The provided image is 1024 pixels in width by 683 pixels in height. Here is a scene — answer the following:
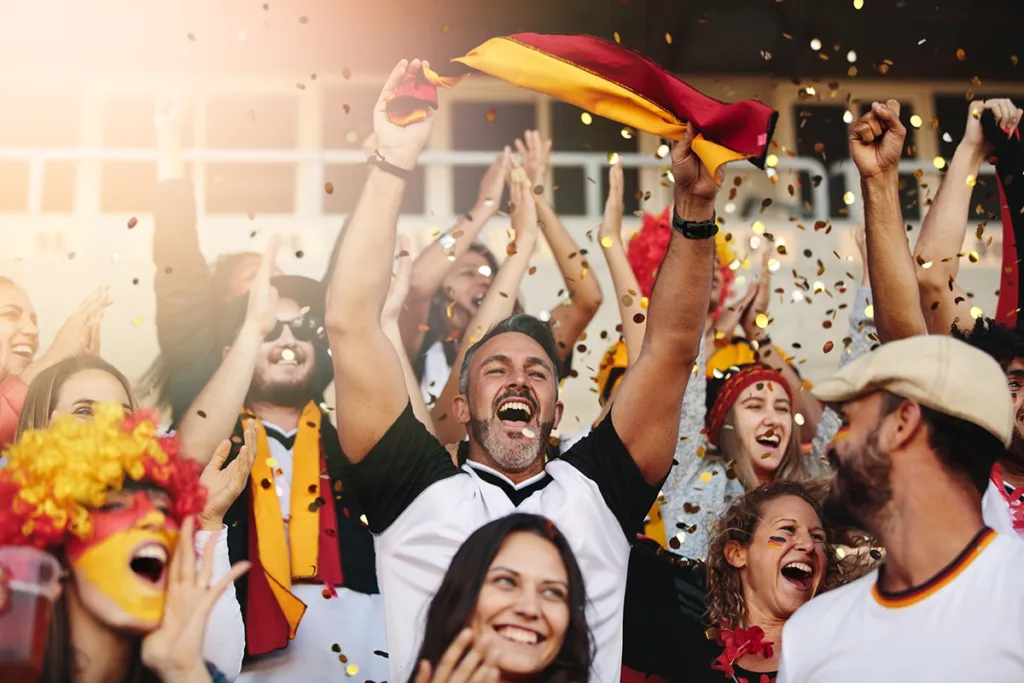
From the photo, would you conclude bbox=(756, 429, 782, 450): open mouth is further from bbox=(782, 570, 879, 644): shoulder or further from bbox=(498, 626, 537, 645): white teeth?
bbox=(498, 626, 537, 645): white teeth

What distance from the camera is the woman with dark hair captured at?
9.57 ft

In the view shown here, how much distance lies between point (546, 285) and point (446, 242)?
5.00 feet

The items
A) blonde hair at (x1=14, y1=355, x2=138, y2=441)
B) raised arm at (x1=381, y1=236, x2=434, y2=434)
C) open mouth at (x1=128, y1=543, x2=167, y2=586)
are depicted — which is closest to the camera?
open mouth at (x1=128, y1=543, x2=167, y2=586)

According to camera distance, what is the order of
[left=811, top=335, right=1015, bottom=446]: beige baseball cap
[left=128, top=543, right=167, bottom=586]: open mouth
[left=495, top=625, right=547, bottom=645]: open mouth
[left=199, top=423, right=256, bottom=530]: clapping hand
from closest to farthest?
[left=811, top=335, right=1015, bottom=446]: beige baseball cap < [left=495, top=625, right=547, bottom=645]: open mouth < [left=128, top=543, right=167, bottom=586]: open mouth < [left=199, top=423, right=256, bottom=530]: clapping hand

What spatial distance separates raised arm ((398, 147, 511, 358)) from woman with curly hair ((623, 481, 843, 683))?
4.43 ft

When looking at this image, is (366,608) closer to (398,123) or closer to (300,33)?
(398,123)

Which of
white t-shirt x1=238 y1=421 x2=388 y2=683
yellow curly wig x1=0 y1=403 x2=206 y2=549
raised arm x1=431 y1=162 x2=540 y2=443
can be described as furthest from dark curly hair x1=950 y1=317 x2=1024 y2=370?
yellow curly wig x1=0 y1=403 x2=206 y2=549

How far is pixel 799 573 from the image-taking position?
346 centimetres

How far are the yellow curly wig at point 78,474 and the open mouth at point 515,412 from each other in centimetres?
86

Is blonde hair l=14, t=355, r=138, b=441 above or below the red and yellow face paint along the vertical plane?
above

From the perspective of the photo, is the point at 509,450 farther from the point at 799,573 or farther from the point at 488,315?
the point at 799,573

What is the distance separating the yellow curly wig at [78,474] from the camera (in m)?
3.00

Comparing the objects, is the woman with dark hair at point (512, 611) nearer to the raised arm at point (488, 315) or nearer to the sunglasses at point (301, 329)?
the raised arm at point (488, 315)

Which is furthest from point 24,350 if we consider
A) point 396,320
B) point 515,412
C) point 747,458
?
point 747,458
